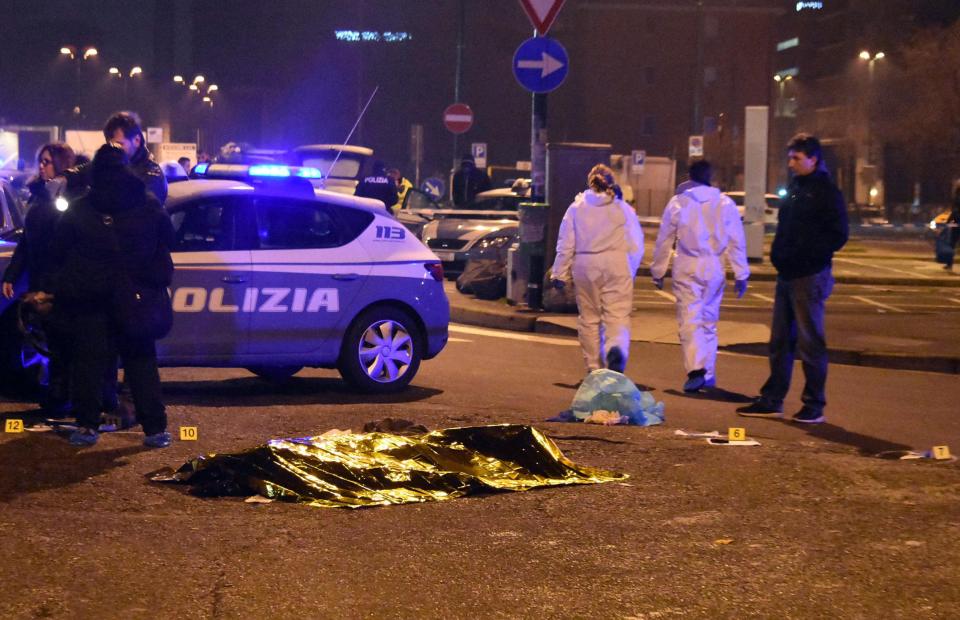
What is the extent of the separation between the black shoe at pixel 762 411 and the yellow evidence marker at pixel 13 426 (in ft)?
16.7

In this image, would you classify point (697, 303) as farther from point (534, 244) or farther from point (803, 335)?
point (534, 244)

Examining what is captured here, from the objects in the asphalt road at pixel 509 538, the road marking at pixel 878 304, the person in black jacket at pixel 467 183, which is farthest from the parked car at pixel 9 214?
the person in black jacket at pixel 467 183

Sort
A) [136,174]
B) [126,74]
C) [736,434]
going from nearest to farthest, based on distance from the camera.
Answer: [136,174], [736,434], [126,74]

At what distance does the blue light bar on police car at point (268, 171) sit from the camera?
10250 mm

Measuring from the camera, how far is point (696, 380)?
444 inches

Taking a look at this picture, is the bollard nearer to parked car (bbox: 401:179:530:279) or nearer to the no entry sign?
parked car (bbox: 401:179:530:279)

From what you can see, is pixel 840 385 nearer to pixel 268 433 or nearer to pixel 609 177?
pixel 609 177

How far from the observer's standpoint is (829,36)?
91250 mm

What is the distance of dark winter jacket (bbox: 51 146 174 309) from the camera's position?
754cm

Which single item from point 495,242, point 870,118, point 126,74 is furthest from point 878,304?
point 126,74

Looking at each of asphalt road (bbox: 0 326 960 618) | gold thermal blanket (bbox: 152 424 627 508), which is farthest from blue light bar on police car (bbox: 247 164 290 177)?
gold thermal blanket (bbox: 152 424 627 508)

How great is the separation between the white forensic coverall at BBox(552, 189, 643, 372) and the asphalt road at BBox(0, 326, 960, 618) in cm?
196

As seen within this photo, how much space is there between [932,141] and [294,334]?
2320 inches

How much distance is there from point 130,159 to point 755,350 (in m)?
8.20
